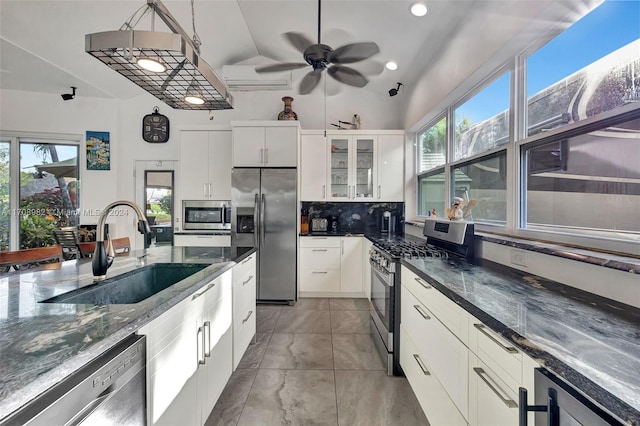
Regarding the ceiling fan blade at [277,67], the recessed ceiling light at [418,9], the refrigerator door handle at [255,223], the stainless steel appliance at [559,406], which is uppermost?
the recessed ceiling light at [418,9]

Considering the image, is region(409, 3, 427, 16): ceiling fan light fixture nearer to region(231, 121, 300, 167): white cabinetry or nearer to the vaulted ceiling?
the vaulted ceiling

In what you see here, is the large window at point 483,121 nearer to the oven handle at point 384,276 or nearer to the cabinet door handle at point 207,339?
the oven handle at point 384,276

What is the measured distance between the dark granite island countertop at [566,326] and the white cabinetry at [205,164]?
3.20 meters

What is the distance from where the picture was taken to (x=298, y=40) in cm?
205

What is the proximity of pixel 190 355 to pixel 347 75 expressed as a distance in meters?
2.38

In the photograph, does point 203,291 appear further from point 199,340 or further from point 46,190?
point 46,190

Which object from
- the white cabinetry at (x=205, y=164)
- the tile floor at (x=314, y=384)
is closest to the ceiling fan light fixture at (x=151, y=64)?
the tile floor at (x=314, y=384)

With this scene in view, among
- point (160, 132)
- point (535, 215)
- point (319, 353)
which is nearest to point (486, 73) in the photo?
point (535, 215)

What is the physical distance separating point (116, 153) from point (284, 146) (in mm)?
2708

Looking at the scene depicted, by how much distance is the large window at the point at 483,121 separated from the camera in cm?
205

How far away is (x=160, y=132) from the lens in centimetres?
418

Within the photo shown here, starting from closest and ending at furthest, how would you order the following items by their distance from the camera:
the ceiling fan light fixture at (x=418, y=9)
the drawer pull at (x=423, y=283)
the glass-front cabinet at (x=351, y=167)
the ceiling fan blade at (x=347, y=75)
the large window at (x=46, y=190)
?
1. the drawer pull at (x=423, y=283)
2. the ceiling fan light fixture at (x=418, y=9)
3. the ceiling fan blade at (x=347, y=75)
4. the large window at (x=46, y=190)
5. the glass-front cabinet at (x=351, y=167)

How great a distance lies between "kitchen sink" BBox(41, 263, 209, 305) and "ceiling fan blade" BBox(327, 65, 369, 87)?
191cm

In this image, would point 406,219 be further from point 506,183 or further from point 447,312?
point 447,312
